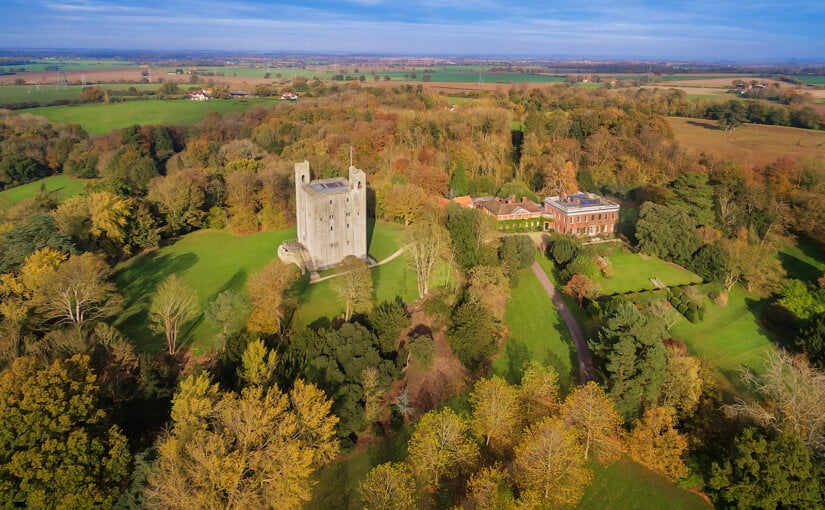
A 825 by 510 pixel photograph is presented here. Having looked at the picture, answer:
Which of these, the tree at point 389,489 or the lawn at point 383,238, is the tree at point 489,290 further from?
the tree at point 389,489

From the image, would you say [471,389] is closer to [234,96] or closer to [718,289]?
[718,289]

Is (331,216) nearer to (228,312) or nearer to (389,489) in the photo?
(228,312)

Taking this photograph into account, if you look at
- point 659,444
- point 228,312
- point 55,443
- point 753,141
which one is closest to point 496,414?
point 659,444

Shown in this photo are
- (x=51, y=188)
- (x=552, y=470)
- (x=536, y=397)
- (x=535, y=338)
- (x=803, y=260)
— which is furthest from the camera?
(x=51, y=188)

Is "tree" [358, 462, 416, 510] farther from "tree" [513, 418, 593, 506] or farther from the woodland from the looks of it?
"tree" [513, 418, 593, 506]

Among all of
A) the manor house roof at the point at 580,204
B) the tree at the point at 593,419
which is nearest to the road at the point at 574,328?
the tree at the point at 593,419

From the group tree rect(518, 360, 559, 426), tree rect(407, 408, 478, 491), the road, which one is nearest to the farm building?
the road
